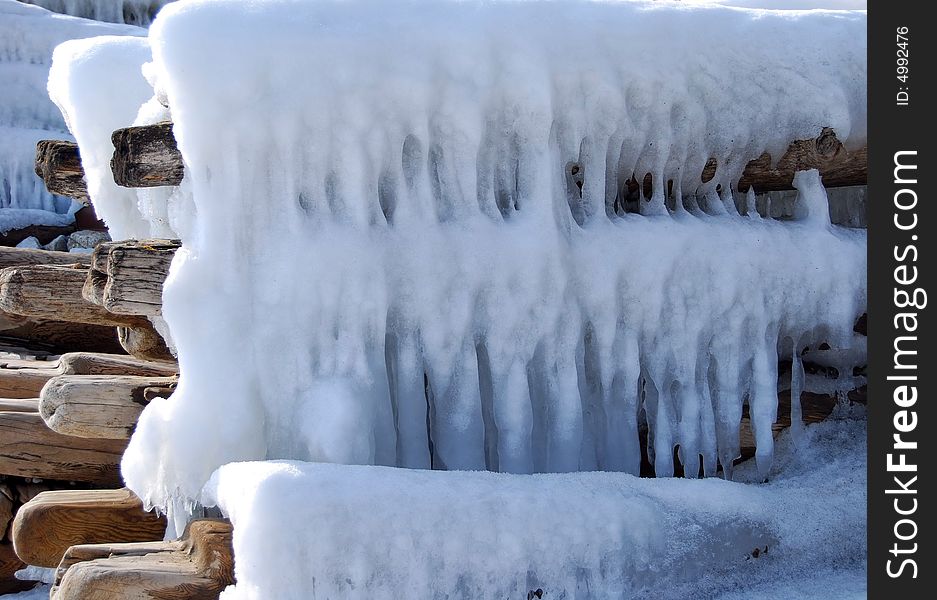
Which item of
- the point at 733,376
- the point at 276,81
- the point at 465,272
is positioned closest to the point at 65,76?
the point at 276,81

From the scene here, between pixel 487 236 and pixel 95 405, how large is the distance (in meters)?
1.41

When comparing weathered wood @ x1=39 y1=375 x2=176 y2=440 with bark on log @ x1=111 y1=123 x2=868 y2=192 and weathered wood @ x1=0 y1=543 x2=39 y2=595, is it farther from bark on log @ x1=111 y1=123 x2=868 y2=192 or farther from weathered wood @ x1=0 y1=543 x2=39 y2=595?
weathered wood @ x1=0 y1=543 x2=39 y2=595

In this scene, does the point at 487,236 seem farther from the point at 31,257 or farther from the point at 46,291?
the point at 31,257

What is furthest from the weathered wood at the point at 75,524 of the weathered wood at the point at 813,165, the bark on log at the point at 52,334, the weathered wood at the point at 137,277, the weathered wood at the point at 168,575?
the weathered wood at the point at 813,165

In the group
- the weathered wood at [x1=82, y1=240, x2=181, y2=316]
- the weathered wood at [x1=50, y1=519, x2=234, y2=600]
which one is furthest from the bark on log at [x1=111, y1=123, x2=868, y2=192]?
the weathered wood at [x1=50, y1=519, x2=234, y2=600]

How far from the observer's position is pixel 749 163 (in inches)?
108

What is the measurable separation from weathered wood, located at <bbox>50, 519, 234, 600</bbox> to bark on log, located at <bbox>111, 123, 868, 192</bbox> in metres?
0.90

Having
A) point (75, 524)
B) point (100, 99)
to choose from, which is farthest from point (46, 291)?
point (75, 524)

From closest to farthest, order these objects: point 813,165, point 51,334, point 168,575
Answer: point 168,575, point 813,165, point 51,334

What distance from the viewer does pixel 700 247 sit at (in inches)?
101

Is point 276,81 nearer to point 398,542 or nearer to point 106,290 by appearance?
point 106,290

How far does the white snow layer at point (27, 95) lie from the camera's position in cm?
792

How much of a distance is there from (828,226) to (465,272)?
1141 millimetres

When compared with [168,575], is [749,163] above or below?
above
